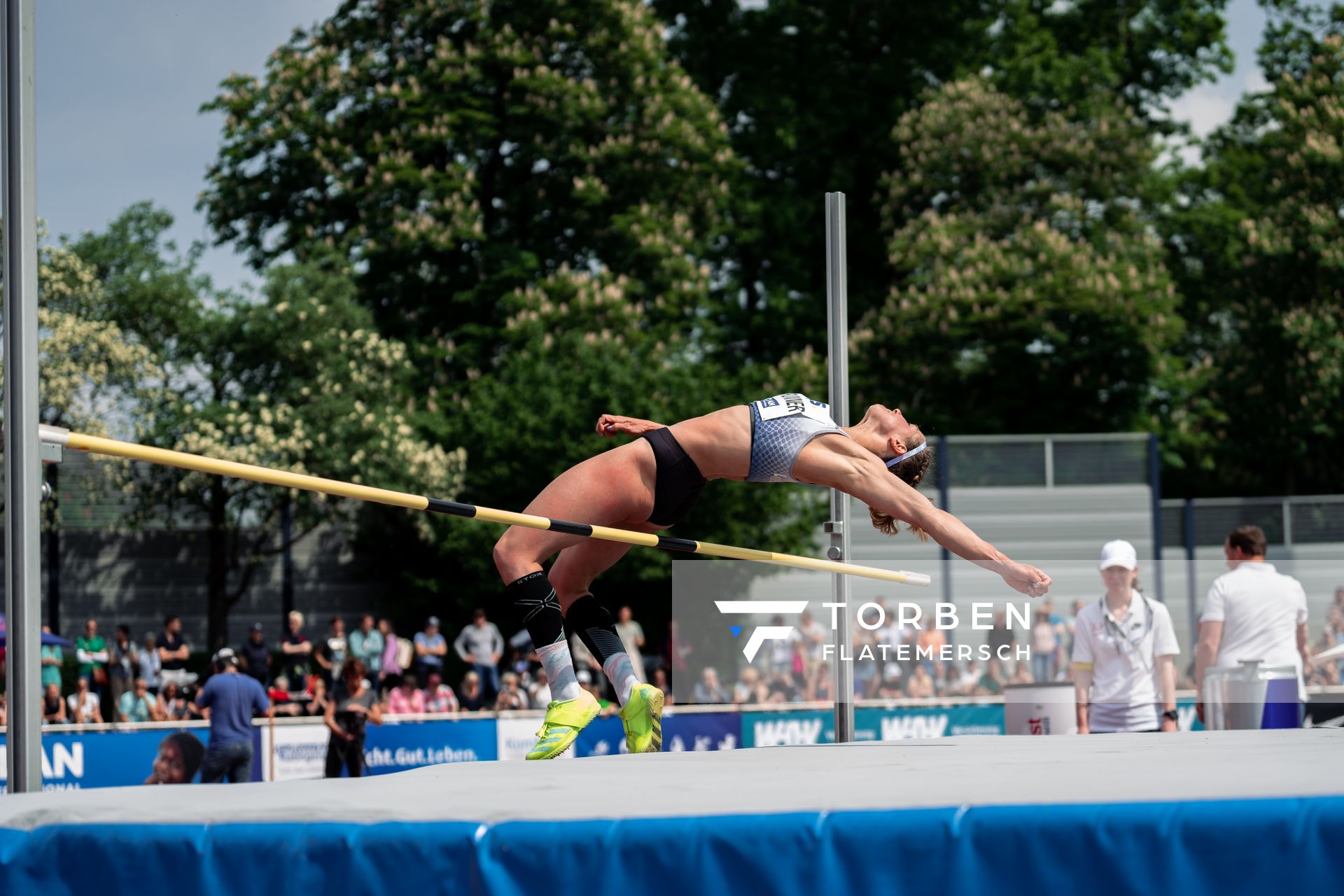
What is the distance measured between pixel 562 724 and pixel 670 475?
2.70ft

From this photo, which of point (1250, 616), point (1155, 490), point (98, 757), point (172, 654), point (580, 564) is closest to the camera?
point (580, 564)

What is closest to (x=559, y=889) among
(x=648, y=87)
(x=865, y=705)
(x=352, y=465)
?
(x=865, y=705)

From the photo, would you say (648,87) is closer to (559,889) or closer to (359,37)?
(359,37)

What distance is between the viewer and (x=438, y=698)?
15172 millimetres

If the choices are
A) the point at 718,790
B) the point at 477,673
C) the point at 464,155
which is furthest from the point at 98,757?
A: the point at 464,155

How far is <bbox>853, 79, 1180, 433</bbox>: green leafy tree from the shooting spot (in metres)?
26.8

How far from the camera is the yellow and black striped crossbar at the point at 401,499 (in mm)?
3801

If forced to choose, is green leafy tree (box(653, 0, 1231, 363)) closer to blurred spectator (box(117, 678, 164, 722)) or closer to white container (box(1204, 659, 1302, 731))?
blurred spectator (box(117, 678, 164, 722))

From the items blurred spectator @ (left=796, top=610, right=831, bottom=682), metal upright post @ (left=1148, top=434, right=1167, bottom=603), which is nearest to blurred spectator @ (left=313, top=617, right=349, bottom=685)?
blurred spectator @ (left=796, top=610, right=831, bottom=682)

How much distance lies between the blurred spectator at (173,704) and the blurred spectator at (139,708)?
93mm

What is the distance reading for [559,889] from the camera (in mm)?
2506

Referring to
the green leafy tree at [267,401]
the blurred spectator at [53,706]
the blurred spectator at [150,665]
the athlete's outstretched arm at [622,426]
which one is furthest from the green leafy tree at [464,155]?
the athlete's outstretched arm at [622,426]

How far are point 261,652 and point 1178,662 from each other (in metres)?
8.52

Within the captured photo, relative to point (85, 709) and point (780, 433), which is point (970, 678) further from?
point (780, 433)
